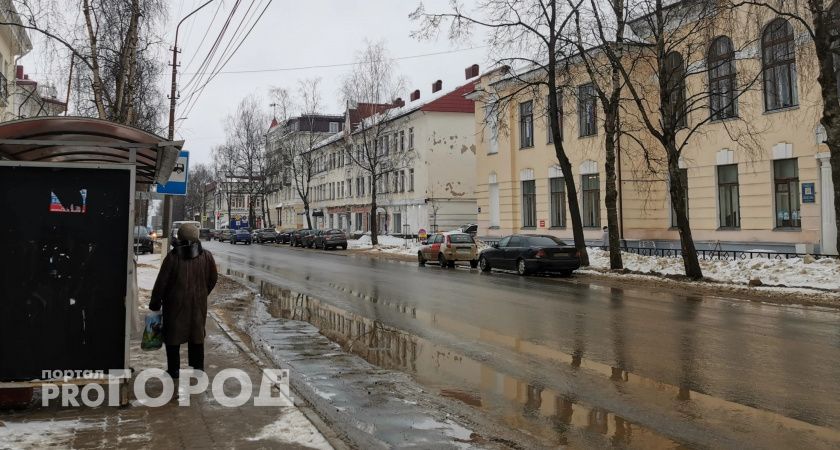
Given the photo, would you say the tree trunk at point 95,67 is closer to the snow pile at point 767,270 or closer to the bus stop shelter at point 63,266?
the bus stop shelter at point 63,266

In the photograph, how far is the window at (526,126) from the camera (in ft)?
114

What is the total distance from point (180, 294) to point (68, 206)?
1.38 metres

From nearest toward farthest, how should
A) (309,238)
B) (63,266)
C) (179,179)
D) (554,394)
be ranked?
(63,266), (554,394), (179,179), (309,238)

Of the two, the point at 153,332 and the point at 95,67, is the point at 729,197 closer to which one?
the point at 95,67

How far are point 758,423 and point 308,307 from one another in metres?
9.83

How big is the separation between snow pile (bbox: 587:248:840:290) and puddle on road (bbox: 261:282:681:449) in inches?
460

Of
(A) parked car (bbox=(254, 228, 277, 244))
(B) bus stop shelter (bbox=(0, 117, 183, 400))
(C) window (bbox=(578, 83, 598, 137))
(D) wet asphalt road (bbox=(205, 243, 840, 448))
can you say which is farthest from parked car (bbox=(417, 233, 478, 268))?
(A) parked car (bbox=(254, 228, 277, 244))

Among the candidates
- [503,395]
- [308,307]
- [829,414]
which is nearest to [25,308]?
[503,395]

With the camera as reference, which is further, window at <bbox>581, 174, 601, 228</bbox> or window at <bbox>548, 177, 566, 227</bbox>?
window at <bbox>548, 177, 566, 227</bbox>

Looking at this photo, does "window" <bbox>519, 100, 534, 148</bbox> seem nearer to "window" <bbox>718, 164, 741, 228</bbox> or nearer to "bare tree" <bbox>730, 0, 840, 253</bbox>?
"window" <bbox>718, 164, 741, 228</bbox>

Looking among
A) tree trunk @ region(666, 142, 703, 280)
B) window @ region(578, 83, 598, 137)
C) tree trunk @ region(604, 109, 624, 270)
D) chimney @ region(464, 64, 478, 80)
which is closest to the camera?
tree trunk @ region(666, 142, 703, 280)

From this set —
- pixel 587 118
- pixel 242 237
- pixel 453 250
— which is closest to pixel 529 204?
pixel 587 118

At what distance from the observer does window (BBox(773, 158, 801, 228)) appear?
872 inches

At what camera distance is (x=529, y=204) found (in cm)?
3528
